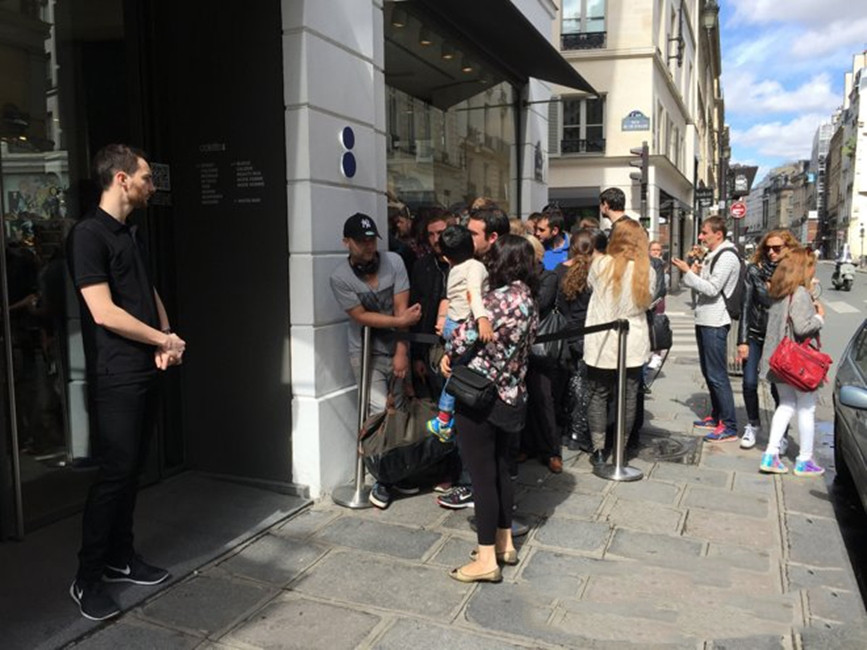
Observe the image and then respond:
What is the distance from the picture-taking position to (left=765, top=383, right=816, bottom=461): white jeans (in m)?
5.33

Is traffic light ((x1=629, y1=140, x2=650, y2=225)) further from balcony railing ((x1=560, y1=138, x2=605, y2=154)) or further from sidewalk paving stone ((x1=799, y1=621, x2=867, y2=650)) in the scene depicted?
sidewalk paving stone ((x1=799, y1=621, x2=867, y2=650))

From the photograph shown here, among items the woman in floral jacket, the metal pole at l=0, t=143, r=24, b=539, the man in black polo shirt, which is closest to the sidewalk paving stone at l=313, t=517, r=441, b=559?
the woman in floral jacket

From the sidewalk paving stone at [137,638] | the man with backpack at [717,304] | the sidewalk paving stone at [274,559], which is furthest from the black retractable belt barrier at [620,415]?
the sidewalk paving stone at [137,638]

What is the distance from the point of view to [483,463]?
359cm

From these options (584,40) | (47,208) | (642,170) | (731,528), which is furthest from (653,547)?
(584,40)

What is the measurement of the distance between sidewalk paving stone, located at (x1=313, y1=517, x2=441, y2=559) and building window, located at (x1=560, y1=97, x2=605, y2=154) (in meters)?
21.6

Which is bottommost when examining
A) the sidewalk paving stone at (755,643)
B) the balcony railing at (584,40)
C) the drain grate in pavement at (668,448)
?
the drain grate in pavement at (668,448)

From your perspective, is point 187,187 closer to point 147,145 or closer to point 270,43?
point 147,145

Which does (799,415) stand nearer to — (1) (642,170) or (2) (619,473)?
(2) (619,473)

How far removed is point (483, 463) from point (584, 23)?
23499mm

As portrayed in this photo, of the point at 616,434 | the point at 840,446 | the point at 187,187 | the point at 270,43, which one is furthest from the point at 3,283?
the point at 840,446

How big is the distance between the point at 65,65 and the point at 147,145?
662mm

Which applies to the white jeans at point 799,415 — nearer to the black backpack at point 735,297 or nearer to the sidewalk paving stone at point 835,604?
the black backpack at point 735,297

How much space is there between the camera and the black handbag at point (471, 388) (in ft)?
11.3
